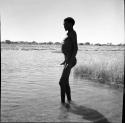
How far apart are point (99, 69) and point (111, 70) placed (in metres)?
0.56

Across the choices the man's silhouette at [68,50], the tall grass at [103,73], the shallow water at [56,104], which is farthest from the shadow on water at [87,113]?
the tall grass at [103,73]

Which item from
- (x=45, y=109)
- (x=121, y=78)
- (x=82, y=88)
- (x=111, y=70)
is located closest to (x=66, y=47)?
(x=45, y=109)

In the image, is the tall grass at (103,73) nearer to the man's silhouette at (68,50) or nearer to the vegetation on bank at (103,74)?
the vegetation on bank at (103,74)

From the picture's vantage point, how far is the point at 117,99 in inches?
233

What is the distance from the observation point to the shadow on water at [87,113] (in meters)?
4.36

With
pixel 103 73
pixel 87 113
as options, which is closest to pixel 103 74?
pixel 103 73

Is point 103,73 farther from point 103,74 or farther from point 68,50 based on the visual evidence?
point 68,50

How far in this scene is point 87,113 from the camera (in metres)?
4.72

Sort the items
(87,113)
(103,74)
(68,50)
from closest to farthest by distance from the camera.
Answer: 1. (87,113)
2. (68,50)
3. (103,74)

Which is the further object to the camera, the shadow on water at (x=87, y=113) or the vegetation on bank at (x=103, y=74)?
the vegetation on bank at (x=103, y=74)

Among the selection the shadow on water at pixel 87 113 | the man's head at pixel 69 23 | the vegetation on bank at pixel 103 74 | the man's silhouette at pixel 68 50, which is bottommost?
the shadow on water at pixel 87 113

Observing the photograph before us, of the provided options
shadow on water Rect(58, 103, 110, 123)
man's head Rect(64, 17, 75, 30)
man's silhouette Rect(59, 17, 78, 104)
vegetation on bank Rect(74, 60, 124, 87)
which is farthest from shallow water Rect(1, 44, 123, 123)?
man's head Rect(64, 17, 75, 30)

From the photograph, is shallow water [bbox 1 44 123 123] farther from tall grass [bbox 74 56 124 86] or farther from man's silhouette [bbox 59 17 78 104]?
tall grass [bbox 74 56 124 86]

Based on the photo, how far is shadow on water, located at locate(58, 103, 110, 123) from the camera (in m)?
4.36
